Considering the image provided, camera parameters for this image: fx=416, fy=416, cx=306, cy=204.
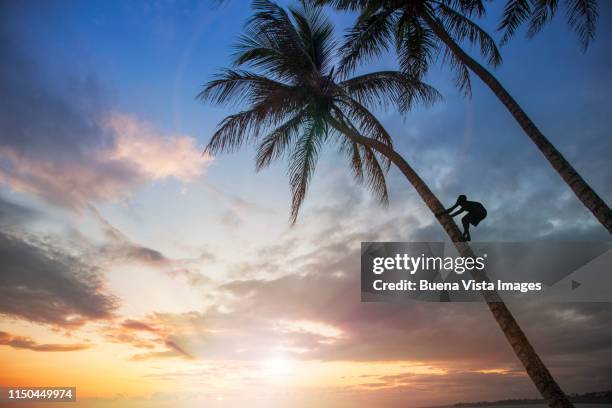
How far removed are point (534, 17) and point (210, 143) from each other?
9.56 metres

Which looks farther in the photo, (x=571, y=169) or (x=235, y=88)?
(x=235, y=88)

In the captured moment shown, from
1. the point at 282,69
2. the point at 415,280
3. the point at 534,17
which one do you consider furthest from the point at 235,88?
the point at 534,17

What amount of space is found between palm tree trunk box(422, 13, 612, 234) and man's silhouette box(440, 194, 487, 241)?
162 centimetres

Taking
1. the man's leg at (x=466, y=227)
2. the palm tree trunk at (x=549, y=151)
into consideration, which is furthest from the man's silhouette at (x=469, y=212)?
the palm tree trunk at (x=549, y=151)

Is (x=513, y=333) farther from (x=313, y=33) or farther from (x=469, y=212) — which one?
(x=313, y=33)

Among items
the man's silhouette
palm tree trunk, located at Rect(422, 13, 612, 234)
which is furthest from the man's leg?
palm tree trunk, located at Rect(422, 13, 612, 234)

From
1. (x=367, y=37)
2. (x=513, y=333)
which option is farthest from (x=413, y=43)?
(x=513, y=333)

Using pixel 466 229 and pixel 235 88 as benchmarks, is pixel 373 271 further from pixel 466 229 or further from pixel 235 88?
pixel 235 88

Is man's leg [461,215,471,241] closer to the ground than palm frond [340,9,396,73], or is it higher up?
closer to the ground

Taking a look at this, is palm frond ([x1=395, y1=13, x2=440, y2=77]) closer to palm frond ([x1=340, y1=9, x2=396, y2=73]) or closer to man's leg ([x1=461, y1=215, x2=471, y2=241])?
palm frond ([x1=340, y1=9, x2=396, y2=73])

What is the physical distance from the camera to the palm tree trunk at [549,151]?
7.49 m

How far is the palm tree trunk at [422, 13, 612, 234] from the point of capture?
7492mm

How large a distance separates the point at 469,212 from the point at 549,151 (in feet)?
6.64

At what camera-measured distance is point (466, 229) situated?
839 cm
